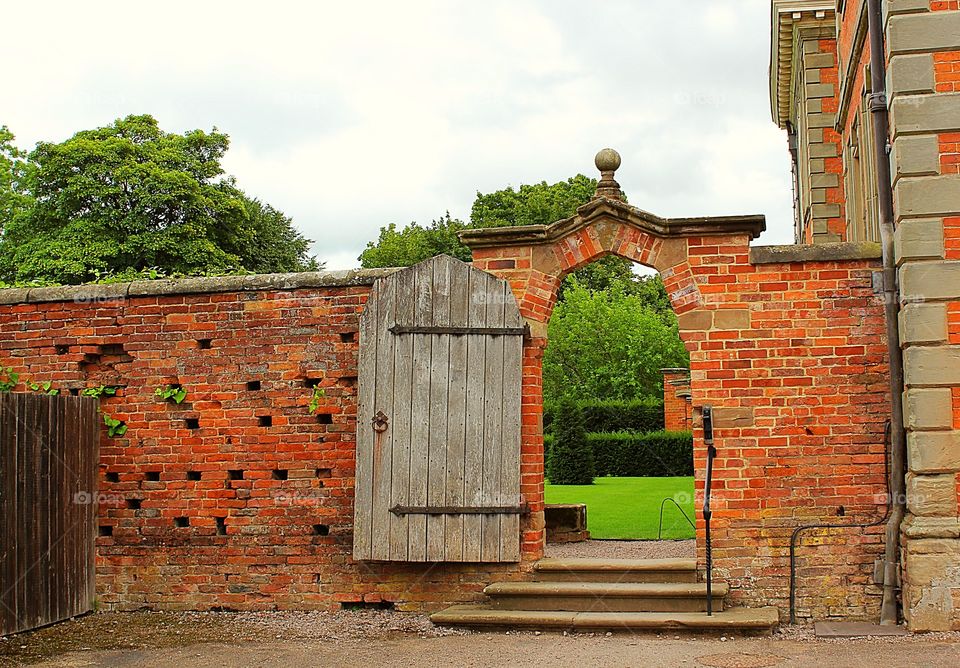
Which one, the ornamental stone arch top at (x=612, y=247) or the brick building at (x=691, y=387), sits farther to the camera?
the ornamental stone arch top at (x=612, y=247)

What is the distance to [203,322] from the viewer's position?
9.30 m

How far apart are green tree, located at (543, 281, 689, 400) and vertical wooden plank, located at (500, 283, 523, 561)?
26099 mm

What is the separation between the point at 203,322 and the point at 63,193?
74.9 feet

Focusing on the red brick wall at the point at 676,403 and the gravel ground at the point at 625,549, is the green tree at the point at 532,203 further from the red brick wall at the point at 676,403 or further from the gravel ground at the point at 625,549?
the gravel ground at the point at 625,549

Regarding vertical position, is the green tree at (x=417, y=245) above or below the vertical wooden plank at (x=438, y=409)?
above

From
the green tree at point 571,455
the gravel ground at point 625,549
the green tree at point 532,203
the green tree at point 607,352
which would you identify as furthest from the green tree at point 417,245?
the gravel ground at point 625,549

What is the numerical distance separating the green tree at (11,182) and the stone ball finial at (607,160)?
2624 centimetres

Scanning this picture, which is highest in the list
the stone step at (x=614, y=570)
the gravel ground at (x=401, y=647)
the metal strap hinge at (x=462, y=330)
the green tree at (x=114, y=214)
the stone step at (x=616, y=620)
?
the green tree at (x=114, y=214)

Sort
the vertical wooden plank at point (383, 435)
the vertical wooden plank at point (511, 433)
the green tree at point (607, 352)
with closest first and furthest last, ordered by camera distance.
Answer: the vertical wooden plank at point (511, 433) < the vertical wooden plank at point (383, 435) < the green tree at point (607, 352)

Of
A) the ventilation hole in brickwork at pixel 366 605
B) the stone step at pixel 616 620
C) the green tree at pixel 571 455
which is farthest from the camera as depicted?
the green tree at pixel 571 455

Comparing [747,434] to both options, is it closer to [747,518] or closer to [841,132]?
[747,518]

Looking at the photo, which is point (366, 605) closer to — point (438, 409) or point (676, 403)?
point (438, 409)

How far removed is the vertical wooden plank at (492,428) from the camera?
8.39 m

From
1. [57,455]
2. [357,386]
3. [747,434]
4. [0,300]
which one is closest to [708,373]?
[747,434]
